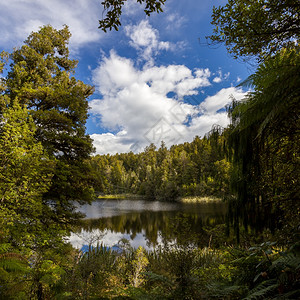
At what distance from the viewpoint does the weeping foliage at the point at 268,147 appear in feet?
5.41

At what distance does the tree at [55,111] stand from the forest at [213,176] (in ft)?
0.17

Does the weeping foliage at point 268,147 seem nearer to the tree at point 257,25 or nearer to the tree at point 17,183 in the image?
the tree at point 257,25

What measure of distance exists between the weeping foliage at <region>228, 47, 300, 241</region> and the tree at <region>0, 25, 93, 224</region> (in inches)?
256

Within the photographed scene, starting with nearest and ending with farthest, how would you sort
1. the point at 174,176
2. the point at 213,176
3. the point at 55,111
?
1. the point at 213,176
2. the point at 55,111
3. the point at 174,176

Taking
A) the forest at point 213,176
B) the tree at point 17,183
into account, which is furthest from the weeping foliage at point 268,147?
the tree at point 17,183

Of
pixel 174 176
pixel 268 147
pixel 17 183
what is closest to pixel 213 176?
pixel 268 147

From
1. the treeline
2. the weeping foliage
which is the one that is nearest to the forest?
the weeping foliage

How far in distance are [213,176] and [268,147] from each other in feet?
14.7

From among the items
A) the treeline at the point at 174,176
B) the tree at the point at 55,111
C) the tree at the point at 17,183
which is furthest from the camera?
the treeline at the point at 174,176

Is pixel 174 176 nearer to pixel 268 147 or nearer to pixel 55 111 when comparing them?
pixel 55 111

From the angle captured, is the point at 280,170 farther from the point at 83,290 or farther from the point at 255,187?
the point at 83,290

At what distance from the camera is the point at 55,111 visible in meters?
7.77

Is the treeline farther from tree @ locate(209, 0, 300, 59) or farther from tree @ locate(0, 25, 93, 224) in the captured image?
Result: tree @ locate(209, 0, 300, 59)

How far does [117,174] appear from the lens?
7075cm
